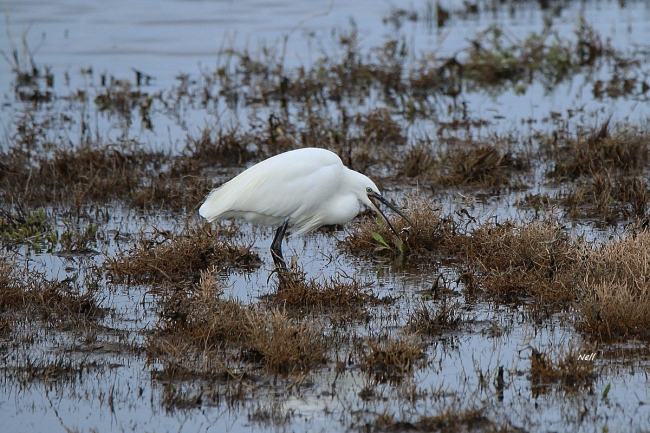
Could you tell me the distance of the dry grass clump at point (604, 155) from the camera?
917 cm

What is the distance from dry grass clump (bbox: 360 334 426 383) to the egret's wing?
202 centimetres

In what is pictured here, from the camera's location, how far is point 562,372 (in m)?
4.83

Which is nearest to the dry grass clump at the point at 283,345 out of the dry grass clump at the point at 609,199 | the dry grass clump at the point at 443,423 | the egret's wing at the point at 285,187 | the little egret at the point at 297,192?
the dry grass clump at the point at 443,423

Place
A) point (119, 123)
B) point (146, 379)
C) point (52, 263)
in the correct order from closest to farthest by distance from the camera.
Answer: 1. point (146, 379)
2. point (52, 263)
3. point (119, 123)

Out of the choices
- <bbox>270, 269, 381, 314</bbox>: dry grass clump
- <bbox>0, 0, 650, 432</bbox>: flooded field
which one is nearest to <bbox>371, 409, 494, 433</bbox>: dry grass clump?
<bbox>0, 0, 650, 432</bbox>: flooded field

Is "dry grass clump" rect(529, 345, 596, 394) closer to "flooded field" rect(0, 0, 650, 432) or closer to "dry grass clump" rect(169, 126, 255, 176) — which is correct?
"flooded field" rect(0, 0, 650, 432)

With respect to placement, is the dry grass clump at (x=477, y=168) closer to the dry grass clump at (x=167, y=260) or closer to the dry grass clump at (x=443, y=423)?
the dry grass clump at (x=167, y=260)

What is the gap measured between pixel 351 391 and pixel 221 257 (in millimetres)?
2615

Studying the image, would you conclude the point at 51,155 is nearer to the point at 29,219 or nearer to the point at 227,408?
the point at 29,219

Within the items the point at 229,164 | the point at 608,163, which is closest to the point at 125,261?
the point at 229,164

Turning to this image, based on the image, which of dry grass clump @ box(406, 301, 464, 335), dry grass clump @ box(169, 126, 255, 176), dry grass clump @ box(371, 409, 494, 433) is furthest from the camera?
dry grass clump @ box(169, 126, 255, 176)

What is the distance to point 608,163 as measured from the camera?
9250 mm

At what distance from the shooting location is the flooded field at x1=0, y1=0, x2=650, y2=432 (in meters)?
4.80

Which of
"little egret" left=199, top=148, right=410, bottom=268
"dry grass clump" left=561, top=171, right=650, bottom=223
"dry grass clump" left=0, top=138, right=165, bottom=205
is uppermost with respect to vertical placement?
"little egret" left=199, top=148, right=410, bottom=268
